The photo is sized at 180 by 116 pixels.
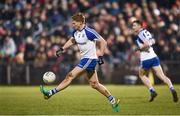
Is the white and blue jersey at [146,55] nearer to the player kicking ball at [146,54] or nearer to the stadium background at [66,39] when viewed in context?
the player kicking ball at [146,54]

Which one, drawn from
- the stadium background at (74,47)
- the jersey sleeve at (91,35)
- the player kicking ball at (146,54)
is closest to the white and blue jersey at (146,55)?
the player kicking ball at (146,54)

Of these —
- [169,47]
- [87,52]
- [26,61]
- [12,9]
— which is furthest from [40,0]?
[87,52]

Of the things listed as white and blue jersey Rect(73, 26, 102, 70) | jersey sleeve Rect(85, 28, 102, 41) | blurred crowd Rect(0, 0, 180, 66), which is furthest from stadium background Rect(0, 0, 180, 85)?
jersey sleeve Rect(85, 28, 102, 41)

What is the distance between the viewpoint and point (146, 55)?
63.4 ft

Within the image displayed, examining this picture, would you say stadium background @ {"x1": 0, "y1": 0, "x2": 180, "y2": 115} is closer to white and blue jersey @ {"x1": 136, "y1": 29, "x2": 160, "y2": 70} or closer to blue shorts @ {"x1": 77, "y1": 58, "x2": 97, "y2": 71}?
white and blue jersey @ {"x1": 136, "y1": 29, "x2": 160, "y2": 70}

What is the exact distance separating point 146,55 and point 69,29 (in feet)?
41.3

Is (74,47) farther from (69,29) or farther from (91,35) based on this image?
(91,35)

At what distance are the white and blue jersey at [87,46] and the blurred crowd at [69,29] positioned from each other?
14401 millimetres

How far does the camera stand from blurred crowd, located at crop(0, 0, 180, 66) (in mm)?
30609

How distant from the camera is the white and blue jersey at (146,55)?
19.0 meters

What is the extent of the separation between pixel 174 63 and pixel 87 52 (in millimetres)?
15175

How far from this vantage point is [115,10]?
31.9 m

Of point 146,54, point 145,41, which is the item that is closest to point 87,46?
point 145,41

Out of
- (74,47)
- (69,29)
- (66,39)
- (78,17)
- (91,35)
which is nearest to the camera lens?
(78,17)
